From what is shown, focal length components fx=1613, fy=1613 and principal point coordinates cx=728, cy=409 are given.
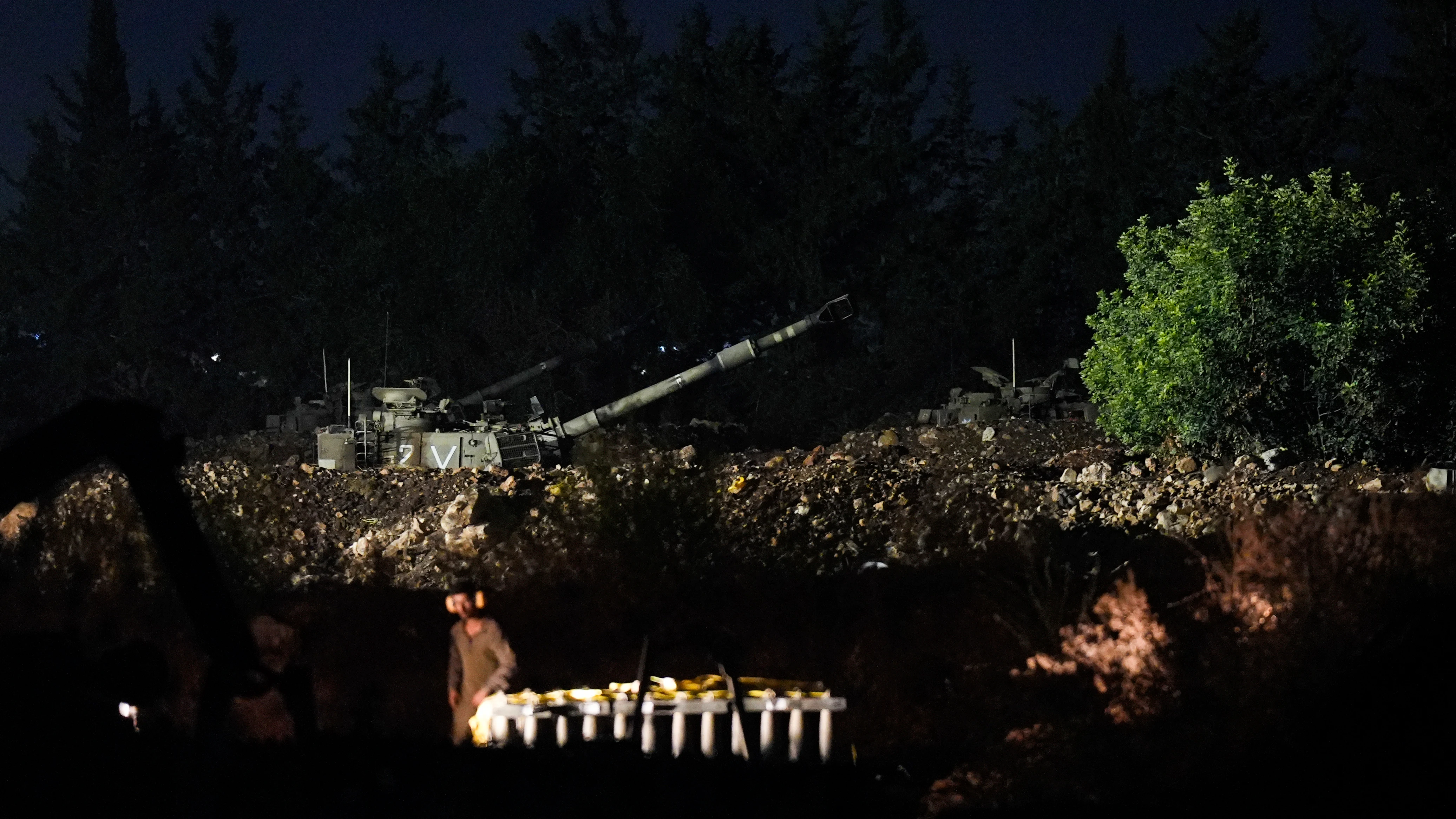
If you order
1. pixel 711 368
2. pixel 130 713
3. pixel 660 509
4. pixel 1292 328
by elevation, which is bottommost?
pixel 130 713

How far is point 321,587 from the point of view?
664 inches

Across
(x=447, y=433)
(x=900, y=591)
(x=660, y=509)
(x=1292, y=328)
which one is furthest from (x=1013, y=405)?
(x=900, y=591)

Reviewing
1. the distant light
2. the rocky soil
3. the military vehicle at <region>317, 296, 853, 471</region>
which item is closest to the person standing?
the distant light

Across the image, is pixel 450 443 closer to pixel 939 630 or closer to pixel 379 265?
pixel 939 630

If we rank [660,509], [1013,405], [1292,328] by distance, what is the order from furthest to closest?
[1013,405] → [1292,328] → [660,509]

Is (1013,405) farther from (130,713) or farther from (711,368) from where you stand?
(130,713)

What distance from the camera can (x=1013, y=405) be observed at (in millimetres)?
35125

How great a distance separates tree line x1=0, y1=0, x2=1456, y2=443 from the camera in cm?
4397

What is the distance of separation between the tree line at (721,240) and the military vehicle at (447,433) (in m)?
10.0

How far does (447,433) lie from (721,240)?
68.5 ft

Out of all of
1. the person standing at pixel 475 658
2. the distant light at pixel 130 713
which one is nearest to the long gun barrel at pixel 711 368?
the person standing at pixel 475 658

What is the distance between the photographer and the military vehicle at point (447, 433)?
1091 inches

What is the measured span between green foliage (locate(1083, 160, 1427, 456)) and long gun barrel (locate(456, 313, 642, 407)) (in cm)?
1480

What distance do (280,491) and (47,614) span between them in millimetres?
12148
